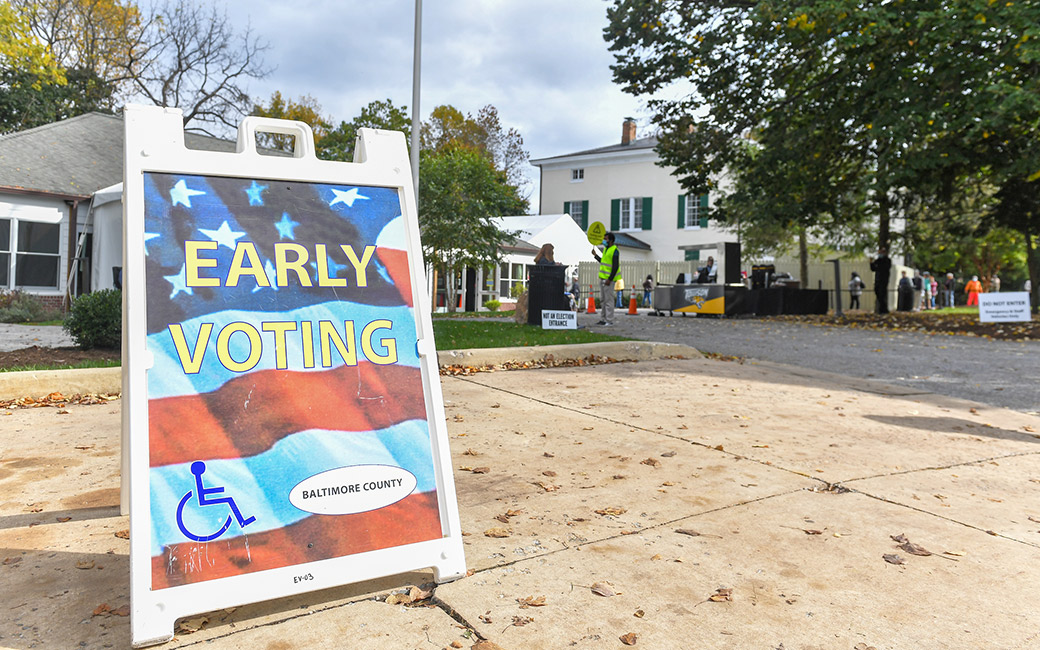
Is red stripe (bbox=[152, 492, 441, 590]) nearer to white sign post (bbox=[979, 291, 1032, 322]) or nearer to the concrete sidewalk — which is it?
the concrete sidewalk

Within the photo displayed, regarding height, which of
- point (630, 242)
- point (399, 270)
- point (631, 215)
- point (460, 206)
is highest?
point (631, 215)

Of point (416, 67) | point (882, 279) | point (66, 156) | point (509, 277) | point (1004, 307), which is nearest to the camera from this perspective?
point (416, 67)

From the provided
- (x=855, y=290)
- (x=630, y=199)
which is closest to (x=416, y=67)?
(x=855, y=290)

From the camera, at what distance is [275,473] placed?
261 centimetres

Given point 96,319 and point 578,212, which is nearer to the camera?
point 96,319

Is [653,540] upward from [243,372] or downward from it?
downward

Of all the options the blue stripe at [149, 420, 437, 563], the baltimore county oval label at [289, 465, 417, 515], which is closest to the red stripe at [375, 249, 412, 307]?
the blue stripe at [149, 420, 437, 563]

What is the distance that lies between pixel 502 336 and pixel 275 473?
8.64 metres

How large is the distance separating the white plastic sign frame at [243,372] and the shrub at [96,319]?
24.2ft

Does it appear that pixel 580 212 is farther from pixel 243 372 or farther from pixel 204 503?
pixel 204 503

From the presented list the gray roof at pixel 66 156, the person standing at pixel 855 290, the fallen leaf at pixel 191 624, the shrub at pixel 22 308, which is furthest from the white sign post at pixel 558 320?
the person standing at pixel 855 290

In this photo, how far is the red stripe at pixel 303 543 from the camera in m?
2.42

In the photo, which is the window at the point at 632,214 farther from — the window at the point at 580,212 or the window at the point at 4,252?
the window at the point at 4,252

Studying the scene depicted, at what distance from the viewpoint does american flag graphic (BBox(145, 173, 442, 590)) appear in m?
2.50
